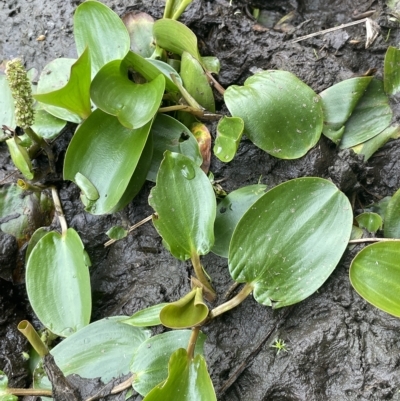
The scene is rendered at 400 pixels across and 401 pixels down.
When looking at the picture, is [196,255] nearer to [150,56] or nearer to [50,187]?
[50,187]

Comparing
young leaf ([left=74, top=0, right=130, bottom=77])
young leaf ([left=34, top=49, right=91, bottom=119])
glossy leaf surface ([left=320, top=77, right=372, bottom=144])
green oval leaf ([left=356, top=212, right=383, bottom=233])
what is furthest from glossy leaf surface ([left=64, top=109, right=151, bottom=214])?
green oval leaf ([left=356, top=212, right=383, bottom=233])

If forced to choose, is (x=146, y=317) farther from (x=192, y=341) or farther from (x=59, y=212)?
(x=59, y=212)

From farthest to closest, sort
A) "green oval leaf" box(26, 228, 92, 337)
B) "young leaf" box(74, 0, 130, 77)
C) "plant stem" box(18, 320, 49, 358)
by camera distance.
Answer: "young leaf" box(74, 0, 130, 77) → "green oval leaf" box(26, 228, 92, 337) → "plant stem" box(18, 320, 49, 358)

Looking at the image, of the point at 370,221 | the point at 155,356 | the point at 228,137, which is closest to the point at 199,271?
the point at 155,356

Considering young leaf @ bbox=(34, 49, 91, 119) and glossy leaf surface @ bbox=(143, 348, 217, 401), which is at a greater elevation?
young leaf @ bbox=(34, 49, 91, 119)

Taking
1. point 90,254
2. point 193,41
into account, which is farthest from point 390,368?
point 193,41

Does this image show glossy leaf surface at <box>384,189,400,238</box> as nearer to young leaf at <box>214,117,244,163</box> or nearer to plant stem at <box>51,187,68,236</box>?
young leaf at <box>214,117,244,163</box>
